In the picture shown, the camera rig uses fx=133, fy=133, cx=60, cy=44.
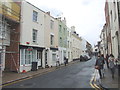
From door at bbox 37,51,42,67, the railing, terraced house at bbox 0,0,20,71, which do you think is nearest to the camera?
the railing

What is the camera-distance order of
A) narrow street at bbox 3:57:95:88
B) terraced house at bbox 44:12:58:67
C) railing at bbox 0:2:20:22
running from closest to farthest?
1. narrow street at bbox 3:57:95:88
2. railing at bbox 0:2:20:22
3. terraced house at bbox 44:12:58:67

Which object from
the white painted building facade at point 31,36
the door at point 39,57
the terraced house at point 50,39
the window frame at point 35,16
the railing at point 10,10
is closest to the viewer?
the railing at point 10,10

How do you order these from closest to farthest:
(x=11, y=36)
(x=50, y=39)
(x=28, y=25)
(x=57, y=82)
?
(x=57, y=82), (x=11, y=36), (x=28, y=25), (x=50, y=39)

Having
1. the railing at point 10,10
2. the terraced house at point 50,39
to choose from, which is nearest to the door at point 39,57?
the terraced house at point 50,39

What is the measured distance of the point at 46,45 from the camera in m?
20.5

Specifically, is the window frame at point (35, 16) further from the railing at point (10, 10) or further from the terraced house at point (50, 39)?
the railing at point (10, 10)

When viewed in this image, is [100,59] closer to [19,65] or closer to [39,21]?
[19,65]

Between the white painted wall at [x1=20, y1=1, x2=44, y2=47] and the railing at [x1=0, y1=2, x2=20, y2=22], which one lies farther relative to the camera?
the white painted wall at [x1=20, y1=1, x2=44, y2=47]

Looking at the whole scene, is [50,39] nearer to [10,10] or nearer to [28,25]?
[28,25]

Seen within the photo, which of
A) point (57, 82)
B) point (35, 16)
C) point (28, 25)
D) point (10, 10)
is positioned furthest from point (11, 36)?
point (57, 82)

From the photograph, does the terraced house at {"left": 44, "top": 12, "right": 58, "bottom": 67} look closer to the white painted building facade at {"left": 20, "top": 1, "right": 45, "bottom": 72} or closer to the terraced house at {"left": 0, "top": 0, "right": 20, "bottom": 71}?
the white painted building facade at {"left": 20, "top": 1, "right": 45, "bottom": 72}

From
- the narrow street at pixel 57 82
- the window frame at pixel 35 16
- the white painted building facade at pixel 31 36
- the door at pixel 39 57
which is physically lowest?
the narrow street at pixel 57 82

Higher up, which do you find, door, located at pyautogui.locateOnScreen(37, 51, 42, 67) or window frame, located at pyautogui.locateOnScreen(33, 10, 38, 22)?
window frame, located at pyautogui.locateOnScreen(33, 10, 38, 22)

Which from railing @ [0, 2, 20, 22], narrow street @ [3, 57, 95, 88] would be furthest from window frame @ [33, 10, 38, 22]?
narrow street @ [3, 57, 95, 88]
